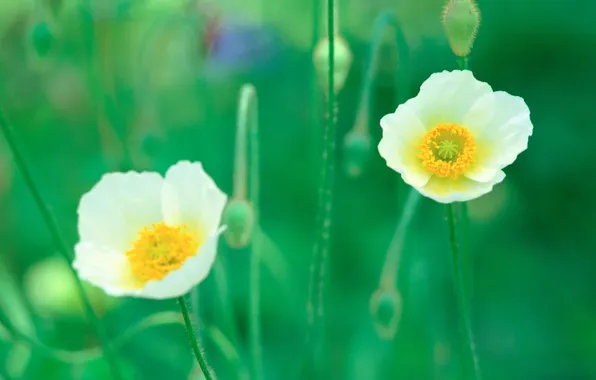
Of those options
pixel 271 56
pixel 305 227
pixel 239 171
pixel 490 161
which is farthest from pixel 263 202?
pixel 490 161

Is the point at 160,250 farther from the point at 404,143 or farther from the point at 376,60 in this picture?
the point at 376,60

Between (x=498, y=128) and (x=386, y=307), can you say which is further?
(x=386, y=307)

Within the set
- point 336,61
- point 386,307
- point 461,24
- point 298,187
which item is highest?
point 298,187

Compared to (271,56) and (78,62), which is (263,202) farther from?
(78,62)

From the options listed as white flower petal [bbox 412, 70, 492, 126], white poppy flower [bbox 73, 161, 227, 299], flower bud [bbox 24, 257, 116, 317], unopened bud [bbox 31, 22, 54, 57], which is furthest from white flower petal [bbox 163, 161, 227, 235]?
flower bud [bbox 24, 257, 116, 317]

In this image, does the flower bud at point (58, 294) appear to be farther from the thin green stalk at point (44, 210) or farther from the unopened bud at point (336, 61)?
the unopened bud at point (336, 61)

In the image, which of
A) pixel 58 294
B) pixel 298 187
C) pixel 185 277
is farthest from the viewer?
pixel 298 187

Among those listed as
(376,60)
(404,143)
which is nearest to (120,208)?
(404,143)
